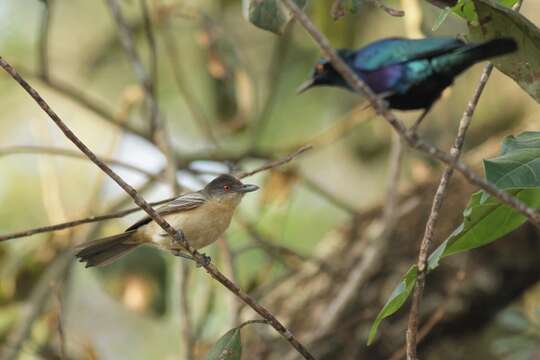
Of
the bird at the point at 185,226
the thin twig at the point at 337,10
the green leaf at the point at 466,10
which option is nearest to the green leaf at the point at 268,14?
the thin twig at the point at 337,10

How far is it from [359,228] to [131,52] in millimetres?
1902

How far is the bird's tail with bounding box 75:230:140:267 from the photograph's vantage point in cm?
320

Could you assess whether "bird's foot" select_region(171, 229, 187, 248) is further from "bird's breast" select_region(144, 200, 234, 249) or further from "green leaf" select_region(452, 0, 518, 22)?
"green leaf" select_region(452, 0, 518, 22)

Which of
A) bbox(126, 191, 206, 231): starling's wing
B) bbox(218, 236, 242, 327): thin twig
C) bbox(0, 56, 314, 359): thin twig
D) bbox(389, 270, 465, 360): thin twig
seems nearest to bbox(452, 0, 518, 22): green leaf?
bbox(0, 56, 314, 359): thin twig

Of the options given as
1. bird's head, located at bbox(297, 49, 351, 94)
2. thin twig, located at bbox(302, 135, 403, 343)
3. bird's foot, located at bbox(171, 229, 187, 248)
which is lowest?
thin twig, located at bbox(302, 135, 403, 343)

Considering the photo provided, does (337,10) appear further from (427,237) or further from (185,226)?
(185,226)

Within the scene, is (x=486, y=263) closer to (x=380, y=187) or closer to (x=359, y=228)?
(x=359, y=228)

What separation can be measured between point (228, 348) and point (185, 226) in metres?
1.08

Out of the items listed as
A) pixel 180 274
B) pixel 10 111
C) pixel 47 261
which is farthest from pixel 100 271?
pixel 10 111

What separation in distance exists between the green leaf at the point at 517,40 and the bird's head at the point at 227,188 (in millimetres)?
1399

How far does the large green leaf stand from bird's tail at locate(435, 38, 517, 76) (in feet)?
0.79

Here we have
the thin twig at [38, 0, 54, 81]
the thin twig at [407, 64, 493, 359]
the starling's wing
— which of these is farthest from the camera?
the thin twig at [38, 0, 54, 81]

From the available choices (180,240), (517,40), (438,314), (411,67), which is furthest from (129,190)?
(438,314)

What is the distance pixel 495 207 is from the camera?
2.43 m
